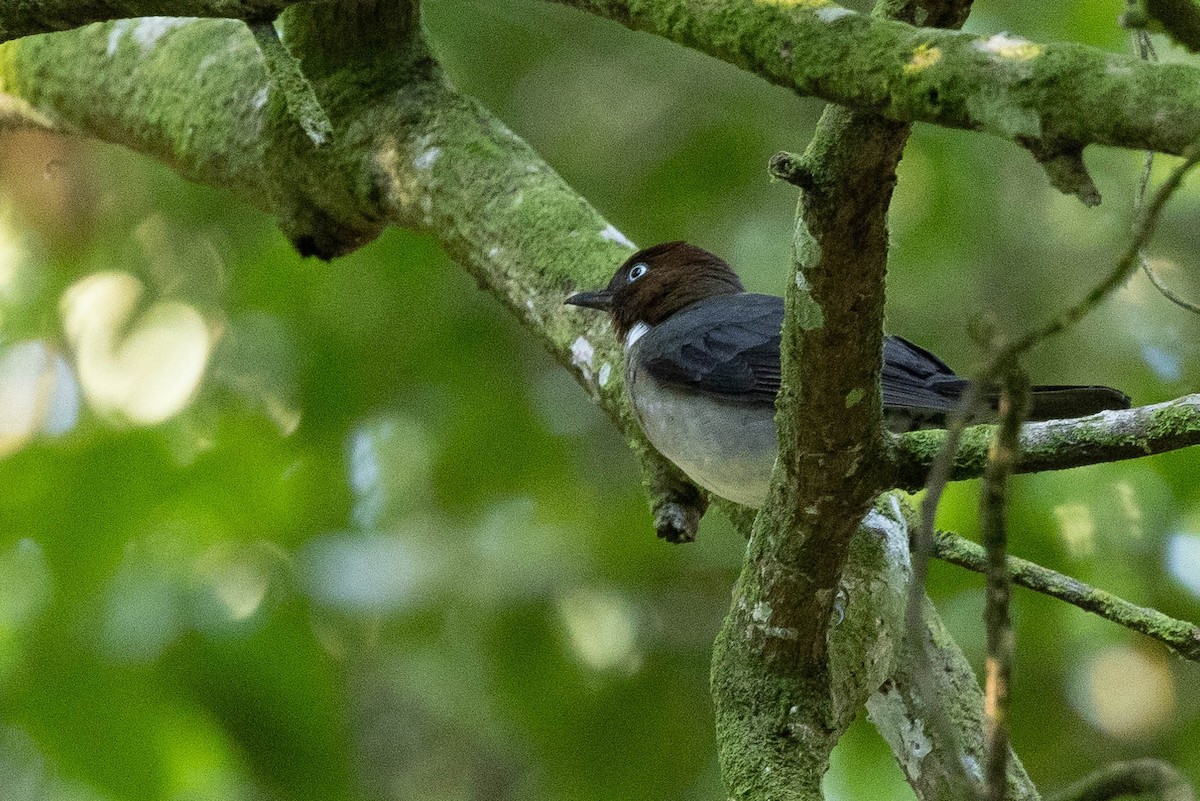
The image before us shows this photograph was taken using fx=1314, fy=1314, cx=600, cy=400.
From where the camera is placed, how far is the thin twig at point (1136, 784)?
1.53 m

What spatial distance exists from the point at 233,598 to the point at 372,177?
1940 mm

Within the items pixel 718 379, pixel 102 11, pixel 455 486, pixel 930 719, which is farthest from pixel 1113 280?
pixel 455 486

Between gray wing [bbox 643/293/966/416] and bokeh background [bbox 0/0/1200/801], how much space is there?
4.96ft

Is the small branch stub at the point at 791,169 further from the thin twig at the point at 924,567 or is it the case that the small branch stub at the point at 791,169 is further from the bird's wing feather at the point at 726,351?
the bird's wing feather at the point at 726,351

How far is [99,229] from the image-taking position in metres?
7.42

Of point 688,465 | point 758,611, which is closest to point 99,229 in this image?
point 688,465

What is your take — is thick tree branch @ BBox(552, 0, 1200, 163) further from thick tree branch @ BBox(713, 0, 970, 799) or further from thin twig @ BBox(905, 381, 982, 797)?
thin twig @ BBox(905, 381, 982, 797)

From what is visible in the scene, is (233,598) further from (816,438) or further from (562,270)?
(816,438)

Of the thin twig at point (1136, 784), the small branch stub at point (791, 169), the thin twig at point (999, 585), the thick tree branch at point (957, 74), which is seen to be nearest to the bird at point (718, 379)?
the small branch stub at point (791, 169)

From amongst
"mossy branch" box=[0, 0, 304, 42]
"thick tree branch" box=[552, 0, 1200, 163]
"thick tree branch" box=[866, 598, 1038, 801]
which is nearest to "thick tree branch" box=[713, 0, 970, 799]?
"thick tree branch" box=[552, 0, 1200, 163]

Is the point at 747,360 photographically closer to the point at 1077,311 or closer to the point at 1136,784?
the point at 1077,311

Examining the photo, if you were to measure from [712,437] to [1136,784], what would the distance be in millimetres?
2563

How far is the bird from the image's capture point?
3953 mm

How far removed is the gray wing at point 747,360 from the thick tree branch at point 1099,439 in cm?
122
